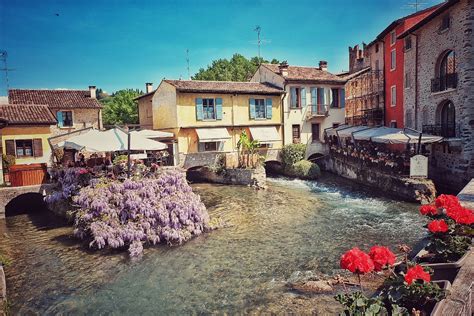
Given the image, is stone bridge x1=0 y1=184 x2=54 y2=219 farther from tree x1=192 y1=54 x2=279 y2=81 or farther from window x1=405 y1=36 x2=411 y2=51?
tree x1=192 y1=54 x2=279 y2=81

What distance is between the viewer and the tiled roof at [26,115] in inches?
770

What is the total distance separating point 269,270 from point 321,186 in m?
13.1

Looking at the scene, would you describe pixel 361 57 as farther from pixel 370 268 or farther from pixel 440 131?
pixel 370 268

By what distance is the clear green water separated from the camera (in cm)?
718

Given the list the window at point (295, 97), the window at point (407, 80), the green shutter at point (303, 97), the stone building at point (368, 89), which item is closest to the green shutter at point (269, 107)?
the window at point (295, 97)

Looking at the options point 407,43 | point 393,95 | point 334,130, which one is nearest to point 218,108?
point 334,130

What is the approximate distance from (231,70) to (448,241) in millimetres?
45793

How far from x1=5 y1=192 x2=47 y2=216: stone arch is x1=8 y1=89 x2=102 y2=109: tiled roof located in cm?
1129

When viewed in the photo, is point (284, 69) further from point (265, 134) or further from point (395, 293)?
point (395, 293)

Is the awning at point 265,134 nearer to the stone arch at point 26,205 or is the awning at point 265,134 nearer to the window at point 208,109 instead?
the window at point 208,109

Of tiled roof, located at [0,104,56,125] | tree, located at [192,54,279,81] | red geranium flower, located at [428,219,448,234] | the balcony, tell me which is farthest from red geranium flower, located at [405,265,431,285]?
tree, located at [192,54,279,81]

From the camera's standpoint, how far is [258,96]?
1011 inches

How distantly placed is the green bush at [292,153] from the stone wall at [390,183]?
8.81ft

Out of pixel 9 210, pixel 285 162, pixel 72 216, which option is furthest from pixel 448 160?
pixel 9 210
